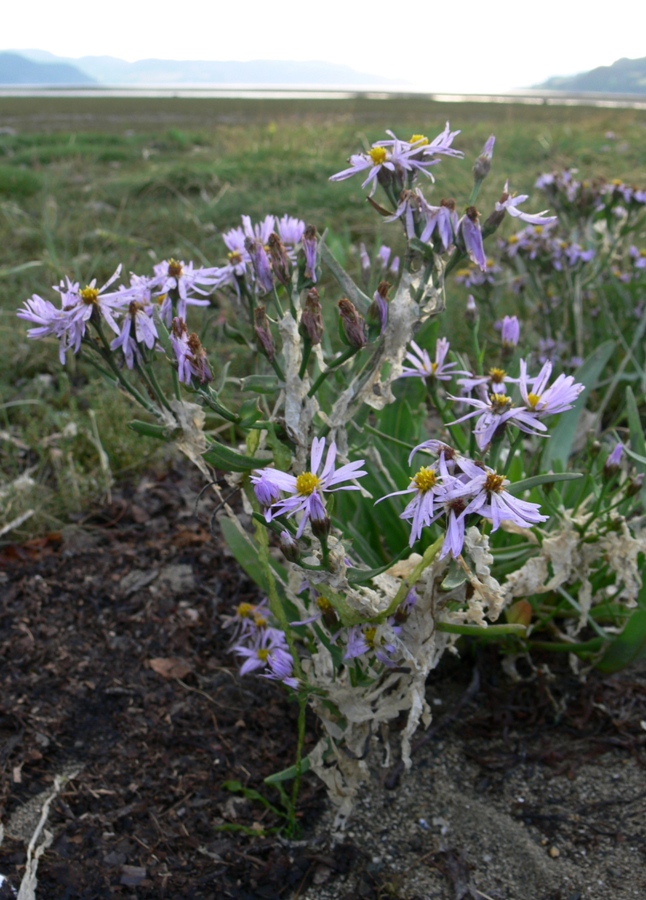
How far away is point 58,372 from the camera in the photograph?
3717 mm

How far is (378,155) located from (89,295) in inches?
23.3

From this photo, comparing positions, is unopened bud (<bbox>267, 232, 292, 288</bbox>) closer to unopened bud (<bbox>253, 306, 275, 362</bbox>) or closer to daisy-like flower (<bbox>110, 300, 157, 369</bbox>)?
unopened bud (<bbox>253, 306, 275, 362</bbox>)

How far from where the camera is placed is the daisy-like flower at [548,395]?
4.31 feet

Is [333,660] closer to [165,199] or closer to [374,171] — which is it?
[374,171]

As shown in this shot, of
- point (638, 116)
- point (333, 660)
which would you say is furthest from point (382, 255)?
point (638, 116)

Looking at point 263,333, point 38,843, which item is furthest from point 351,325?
point 38,843

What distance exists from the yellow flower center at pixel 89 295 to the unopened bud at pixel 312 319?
1.23 ft

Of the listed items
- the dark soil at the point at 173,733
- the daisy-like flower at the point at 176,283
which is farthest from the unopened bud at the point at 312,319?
the dark soil at the point at 173,733

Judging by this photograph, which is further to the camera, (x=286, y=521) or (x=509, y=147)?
(x=509, y=147)

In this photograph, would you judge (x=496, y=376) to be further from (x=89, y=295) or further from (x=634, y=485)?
(x=89, y=295)

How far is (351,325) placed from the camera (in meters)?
1.36

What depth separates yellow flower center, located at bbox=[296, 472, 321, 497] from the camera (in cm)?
124

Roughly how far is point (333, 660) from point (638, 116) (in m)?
18.3

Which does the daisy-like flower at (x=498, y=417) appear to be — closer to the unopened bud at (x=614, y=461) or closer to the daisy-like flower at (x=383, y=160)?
the unopened bud at (x=614, y=461)
